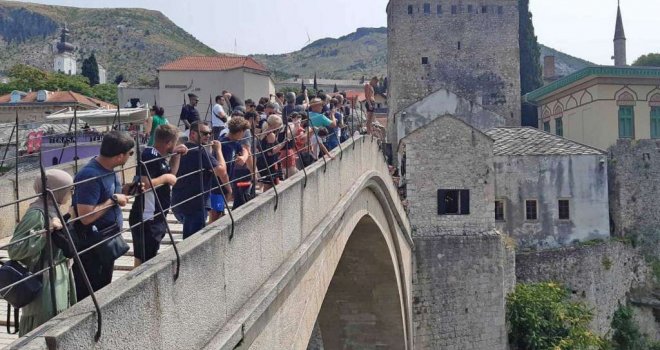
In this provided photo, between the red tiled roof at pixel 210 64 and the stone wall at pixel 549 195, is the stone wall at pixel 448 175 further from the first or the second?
the red tiled roof at pixel 210 64

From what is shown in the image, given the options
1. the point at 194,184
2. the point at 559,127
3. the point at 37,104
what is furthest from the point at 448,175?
the point at 37,104

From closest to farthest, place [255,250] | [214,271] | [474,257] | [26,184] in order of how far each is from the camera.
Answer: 1. [214,271]
2. [255,250]
3. [26,184]
4. [474,257]

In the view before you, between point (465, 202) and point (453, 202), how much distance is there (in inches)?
13.1

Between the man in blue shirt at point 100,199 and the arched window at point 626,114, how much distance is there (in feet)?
78.8

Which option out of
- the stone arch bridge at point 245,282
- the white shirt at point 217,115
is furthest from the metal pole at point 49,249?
the white shirt at point 217,115

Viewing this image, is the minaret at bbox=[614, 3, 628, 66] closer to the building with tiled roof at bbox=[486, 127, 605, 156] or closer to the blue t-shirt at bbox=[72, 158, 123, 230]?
the building with tiled roof at bbox=[486, 127, 605, 156]

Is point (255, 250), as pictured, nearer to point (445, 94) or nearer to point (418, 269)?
point (418, 269)

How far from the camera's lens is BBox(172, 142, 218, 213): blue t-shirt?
214 inches

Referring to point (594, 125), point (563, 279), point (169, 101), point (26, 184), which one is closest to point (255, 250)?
point (26, 184)

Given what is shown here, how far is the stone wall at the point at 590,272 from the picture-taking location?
71.7 ft

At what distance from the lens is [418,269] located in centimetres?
1898

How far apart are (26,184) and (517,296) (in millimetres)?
14808

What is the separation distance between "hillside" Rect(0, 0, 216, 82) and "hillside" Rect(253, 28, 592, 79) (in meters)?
25.0

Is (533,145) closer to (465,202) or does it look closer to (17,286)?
(465,202)
